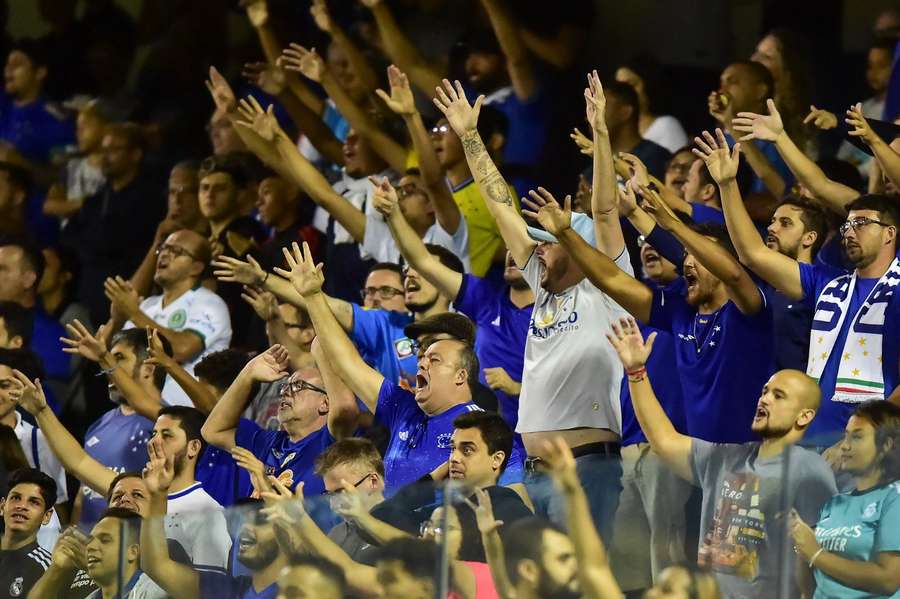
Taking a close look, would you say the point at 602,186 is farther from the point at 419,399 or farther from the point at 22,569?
the point at 22,569

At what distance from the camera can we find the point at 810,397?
654cm

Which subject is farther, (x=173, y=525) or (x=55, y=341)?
(x=55, y=341)

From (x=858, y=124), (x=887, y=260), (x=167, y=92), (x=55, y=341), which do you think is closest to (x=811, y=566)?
(x=887, y=260)

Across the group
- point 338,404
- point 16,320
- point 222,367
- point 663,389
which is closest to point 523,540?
point 663,389

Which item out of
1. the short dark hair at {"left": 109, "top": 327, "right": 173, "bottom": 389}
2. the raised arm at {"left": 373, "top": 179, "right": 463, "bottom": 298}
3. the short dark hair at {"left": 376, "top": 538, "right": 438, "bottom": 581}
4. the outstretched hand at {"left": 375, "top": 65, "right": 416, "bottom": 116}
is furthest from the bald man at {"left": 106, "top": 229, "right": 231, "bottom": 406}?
the short dark hair at {"left": 376, "top": 538, "right": 438, "bottom": 581}

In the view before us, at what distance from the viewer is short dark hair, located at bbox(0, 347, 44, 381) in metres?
9.55

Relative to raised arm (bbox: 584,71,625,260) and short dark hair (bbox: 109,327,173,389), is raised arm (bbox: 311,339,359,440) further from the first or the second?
short dark hair (bbox: 109,327,173,389)

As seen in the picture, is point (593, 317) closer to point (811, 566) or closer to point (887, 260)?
point (887, 260)

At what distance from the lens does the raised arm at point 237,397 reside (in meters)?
8.57

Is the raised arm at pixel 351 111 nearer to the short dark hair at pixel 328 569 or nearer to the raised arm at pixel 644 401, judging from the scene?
the raised arm at pixel 644 401

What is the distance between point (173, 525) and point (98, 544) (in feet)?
1.43

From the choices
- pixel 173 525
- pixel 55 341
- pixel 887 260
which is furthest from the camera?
pixel 55 341

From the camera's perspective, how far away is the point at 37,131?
540 inches

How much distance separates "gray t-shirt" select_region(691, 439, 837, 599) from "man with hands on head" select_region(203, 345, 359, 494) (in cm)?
267
